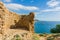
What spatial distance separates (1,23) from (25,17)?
10371 mm

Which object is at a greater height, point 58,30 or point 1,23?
point 1,23

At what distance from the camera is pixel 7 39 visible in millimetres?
10461

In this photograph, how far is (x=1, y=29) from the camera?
10469mm

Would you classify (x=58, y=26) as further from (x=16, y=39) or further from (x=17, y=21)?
(x=16, y=39)

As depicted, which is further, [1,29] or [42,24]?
[42,24]

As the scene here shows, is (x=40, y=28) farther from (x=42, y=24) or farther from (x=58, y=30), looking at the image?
(x=58, y=30)

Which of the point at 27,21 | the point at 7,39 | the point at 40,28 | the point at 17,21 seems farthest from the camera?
the point at 40,28

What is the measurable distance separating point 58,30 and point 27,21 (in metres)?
13.5

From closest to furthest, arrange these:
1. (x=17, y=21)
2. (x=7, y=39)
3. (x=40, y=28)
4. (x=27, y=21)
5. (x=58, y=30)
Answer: (x=7, y=39) < (x=27, y=21) < (x=17, y=21) < (x=58, y=30) < (x=40, y=28)

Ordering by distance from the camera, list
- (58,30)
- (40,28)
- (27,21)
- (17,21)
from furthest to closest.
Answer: (40,28), (58,30), (17,21), (27,21)

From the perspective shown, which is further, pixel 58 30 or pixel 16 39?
pixel 58 30

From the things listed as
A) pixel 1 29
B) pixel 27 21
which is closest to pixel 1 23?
pixel 1 29

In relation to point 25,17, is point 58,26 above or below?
below

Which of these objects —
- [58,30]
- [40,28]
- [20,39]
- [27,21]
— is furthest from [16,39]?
[40,28]
